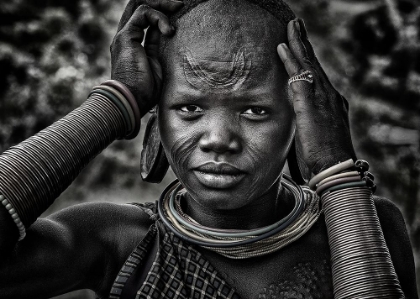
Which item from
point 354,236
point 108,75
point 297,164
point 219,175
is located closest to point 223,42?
point 219,175

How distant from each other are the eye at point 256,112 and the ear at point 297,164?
0.20 meters

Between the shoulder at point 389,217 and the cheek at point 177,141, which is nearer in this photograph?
the cheek at point 177,141

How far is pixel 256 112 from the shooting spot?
2016 mm

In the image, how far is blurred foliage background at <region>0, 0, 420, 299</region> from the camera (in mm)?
3779

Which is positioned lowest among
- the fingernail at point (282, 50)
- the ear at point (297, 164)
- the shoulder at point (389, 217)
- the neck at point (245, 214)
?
the shoulder at point (389, 217)

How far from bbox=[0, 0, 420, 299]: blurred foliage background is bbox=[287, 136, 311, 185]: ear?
1.73 m

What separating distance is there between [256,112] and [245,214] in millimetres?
353

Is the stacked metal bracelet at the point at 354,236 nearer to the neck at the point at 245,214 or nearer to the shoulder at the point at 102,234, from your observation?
the neck at the point at 245,214

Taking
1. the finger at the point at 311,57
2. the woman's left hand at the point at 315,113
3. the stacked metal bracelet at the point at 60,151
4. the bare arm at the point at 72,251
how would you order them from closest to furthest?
the stacked metal bracelet at the point at 60,151, the bare arm at the point at 72,251, the woman's left hand at the point at 315,113, the finger at the point at 311,57

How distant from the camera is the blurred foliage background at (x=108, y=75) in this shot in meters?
3.78

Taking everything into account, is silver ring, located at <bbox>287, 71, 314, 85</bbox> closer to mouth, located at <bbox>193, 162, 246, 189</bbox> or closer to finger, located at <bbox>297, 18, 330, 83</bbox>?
finger, located at <bbox>297, 18, 330, 83</bbox>

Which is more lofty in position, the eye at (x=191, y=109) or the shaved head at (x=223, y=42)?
the shaved head at (x=223, y=42)

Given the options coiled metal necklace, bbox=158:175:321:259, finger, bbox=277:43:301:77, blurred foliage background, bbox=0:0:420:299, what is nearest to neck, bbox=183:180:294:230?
coiled metal necklace, bbox=158:175:321:259

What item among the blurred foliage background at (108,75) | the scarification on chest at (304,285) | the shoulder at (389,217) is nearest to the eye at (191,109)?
the scarification on chest at (304,285)
